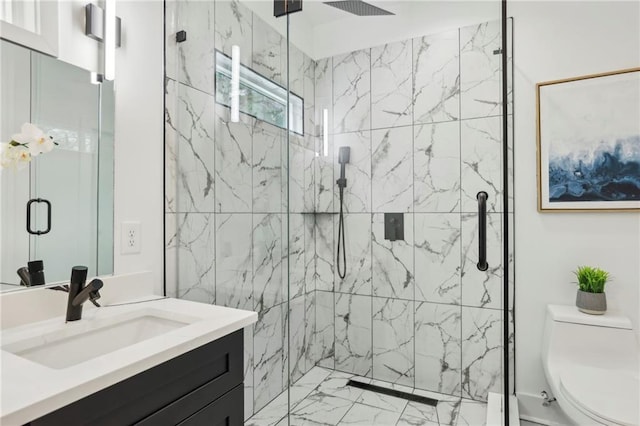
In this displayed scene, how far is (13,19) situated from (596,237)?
8.69 ft

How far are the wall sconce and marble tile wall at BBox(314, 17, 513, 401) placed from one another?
914 millimetres

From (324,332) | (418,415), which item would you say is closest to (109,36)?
(324,332)

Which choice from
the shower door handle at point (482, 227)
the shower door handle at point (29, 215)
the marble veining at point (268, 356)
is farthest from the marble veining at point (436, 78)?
the shower door handle at point (29, 215)

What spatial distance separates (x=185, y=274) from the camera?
1590 millimetres

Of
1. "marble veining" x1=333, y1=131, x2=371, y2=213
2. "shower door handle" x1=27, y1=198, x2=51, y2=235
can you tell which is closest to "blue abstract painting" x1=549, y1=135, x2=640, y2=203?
"marble veining" x1=333, y1=131, x2=371, y2=213

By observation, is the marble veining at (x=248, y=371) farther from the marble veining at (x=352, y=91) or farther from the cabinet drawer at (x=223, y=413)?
the marble veining at (x=352, y=91)

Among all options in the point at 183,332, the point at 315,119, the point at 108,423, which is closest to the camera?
the point at 108,423

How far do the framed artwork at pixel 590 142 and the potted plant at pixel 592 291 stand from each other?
34cm

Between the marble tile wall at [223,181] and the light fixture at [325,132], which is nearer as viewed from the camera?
the marble tile wall at [223,181]

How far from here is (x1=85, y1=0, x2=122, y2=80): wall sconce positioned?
130 centimetres

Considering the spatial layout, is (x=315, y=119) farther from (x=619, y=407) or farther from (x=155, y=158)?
(x=619, y=407)

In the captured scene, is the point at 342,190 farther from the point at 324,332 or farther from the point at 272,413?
the point at 272,413

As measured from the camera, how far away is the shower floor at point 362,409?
156 cm

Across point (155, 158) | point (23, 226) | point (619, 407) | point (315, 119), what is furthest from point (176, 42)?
point (619, 407)
